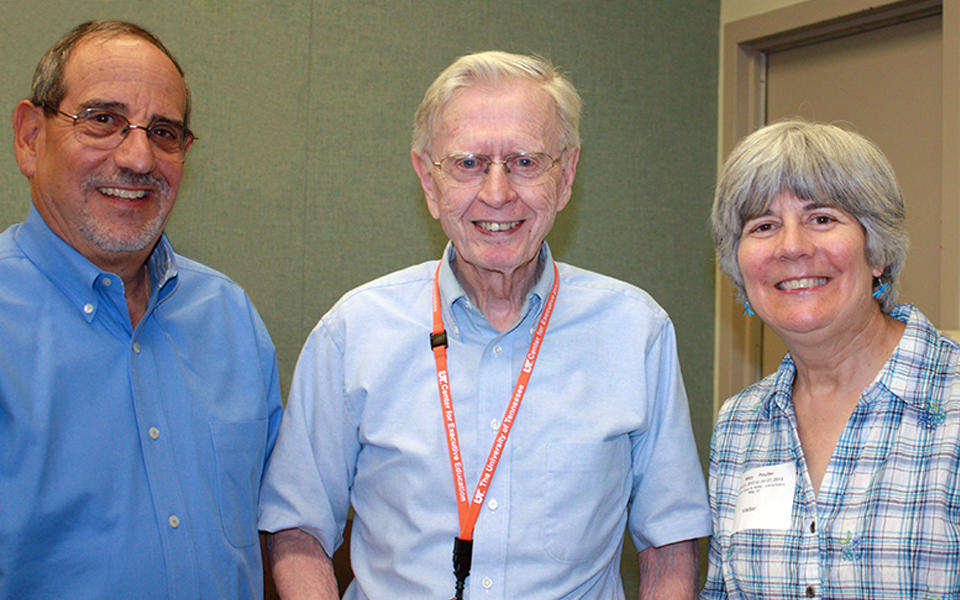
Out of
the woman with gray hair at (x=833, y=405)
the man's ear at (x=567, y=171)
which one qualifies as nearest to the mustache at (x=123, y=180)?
the man's ear at (x=567, y=171)

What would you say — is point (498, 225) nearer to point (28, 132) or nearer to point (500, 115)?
point (500, 115)

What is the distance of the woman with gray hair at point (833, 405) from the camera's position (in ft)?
5.21

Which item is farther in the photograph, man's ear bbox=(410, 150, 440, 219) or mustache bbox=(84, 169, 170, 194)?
man's ear bbox=(410, 150, 440, 219)

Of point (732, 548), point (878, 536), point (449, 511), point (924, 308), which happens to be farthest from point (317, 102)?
point (924, 308)

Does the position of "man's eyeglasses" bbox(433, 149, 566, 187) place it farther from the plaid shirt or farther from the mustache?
the plaid shirt

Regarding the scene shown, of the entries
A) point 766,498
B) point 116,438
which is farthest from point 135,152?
point 766,498

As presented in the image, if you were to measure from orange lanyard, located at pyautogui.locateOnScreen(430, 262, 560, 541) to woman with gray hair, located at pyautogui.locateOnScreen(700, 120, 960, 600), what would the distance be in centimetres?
48

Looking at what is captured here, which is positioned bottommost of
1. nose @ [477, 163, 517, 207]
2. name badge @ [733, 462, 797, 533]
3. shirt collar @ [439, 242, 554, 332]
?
name badge @ [733, 462, 797, 533]

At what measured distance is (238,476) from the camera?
1.90m

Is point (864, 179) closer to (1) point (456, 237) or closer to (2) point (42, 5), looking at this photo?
(1) point (456, 237)

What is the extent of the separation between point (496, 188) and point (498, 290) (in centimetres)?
25

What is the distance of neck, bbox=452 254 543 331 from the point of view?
1920 mm

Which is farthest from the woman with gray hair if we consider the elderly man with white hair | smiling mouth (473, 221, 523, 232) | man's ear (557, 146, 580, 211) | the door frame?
the door frame

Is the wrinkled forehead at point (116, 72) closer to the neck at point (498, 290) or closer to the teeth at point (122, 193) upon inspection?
the teeth at point (122, 193)
